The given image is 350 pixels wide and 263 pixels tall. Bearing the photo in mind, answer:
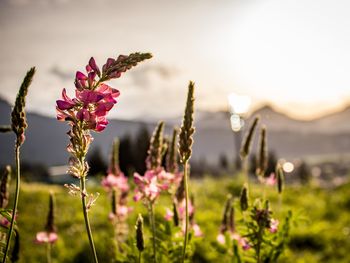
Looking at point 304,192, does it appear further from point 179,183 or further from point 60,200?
point 179,183

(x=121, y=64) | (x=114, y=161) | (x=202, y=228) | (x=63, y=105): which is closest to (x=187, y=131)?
(x=121, y=64)

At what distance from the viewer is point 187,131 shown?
6.95 ft

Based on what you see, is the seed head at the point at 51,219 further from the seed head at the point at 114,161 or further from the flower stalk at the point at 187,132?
the flower stalk at the point at 187,132

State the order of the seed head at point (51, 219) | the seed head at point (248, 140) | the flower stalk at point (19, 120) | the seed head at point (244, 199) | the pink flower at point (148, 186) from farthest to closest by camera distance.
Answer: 1. the seed head at point (248, 140)
2. the seed head at point (51, 219)
3. the seed head at point (244, 199)
4. the pink flower at point (148, 186)
5. the flower stalk at point (19, 120)

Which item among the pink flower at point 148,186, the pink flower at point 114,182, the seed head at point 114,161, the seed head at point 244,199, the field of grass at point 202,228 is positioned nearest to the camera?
the pink flower at point 148,186

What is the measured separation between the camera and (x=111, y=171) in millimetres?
4121

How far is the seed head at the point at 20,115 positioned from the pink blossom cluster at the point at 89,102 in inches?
6.0

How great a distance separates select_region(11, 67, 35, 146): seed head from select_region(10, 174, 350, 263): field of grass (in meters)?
1.69

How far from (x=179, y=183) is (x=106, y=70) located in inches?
65.7

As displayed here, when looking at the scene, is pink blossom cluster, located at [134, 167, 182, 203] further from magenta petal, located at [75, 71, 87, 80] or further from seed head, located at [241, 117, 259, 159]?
magenta petal, located at [75, 71, 87, 80]

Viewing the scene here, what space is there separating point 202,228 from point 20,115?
21.8 ft

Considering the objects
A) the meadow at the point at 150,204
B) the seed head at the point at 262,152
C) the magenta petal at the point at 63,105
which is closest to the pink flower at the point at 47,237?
the meadow at the point at 150,204

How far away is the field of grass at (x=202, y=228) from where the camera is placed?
6387mm

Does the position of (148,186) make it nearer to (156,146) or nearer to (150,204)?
(150,204)
